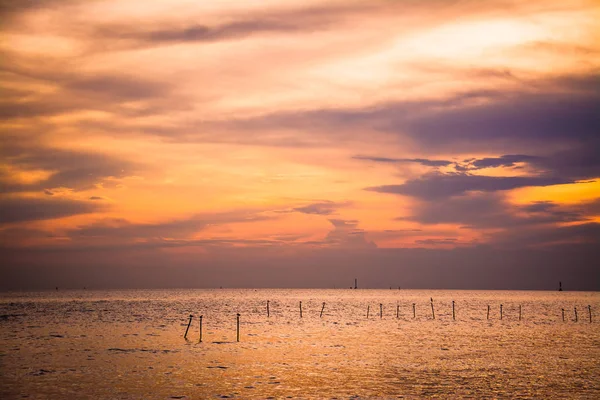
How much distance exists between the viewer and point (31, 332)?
277 feet

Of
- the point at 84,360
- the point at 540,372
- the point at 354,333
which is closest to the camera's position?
the point at 540,372

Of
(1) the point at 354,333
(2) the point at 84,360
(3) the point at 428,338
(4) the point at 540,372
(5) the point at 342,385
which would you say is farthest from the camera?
(1) the point at 354,333

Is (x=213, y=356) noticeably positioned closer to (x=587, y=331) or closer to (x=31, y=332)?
(x=31, y=332)

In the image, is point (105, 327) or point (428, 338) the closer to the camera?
point (428, 338)

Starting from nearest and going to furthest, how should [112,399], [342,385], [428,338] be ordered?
[112,399] → [342,385] → [428,338]

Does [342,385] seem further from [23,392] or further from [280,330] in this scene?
[280,330]

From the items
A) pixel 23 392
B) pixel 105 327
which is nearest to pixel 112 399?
pixel 23 392

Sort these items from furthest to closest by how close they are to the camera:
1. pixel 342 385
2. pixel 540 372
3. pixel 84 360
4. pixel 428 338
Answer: pixel 428 338, pixel 84 360, pixel 540 372, pixel 342 385

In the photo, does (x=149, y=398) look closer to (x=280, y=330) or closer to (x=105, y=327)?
(x=280, y=330)

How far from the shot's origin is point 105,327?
9431cm

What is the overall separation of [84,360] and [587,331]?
73.4m

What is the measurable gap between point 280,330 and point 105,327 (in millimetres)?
29086

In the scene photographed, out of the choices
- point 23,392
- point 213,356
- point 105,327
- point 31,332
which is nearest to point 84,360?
point 213,356

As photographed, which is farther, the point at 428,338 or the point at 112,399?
the point at 428,338
